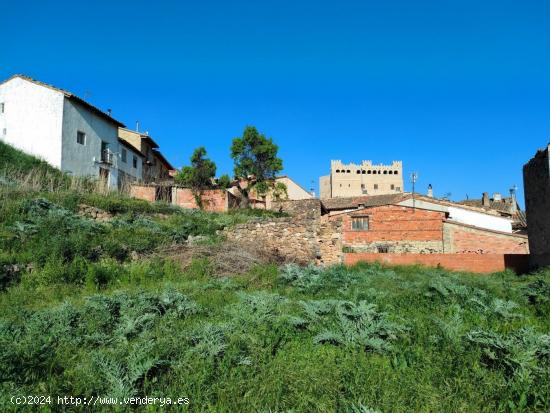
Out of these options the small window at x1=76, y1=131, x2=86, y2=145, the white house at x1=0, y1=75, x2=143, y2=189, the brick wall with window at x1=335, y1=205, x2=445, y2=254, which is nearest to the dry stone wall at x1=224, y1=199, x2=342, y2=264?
the brick wall with window at x1=335, y1=205, x2=445, y2=254

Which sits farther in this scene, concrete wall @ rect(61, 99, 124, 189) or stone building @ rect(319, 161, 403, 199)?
stone building @ rect(319, 161, 403, 199)

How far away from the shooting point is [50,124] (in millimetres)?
25078

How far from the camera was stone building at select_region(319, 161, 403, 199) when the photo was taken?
254 ft

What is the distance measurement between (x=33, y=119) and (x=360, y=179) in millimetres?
62542

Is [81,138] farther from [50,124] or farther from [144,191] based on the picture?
[144,191]

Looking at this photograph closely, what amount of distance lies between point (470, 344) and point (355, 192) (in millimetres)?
73941

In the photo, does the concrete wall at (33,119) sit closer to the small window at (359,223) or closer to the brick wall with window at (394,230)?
the brick wall with window at (394,230)

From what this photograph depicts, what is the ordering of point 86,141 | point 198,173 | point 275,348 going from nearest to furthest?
point 275,348 < point 86,141 < point 198,173

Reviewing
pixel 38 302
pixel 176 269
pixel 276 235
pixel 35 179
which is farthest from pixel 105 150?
pixel 38 302

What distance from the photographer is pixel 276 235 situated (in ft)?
53.2

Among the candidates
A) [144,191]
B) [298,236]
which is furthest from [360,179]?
[298,236]

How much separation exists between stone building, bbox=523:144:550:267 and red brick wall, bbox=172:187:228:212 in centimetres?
1887

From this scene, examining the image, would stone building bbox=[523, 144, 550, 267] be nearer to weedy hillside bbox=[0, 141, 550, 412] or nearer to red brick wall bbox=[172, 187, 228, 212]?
weedy hillside bbox=[0, 141, 550, 412]

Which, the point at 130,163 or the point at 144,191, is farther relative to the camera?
the point at 130,163
